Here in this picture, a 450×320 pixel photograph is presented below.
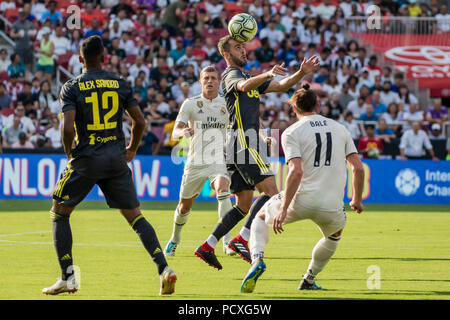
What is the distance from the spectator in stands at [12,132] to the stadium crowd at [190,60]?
0.09 feet

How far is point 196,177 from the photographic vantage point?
12.0m

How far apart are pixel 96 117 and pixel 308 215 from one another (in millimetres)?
2165

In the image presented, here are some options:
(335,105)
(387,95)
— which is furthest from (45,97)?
(387,95)

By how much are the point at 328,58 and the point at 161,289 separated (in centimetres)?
2120

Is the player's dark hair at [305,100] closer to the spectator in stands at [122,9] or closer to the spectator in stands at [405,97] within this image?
the spectator in stands at [405,97]

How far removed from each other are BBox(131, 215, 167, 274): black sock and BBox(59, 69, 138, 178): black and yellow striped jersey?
1.78ft

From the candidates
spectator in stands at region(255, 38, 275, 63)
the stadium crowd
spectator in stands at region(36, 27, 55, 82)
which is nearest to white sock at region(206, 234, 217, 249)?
the stadium crowd

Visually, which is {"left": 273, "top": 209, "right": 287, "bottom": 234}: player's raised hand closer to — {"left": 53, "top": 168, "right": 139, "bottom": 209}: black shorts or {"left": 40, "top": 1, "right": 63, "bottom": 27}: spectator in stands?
{"left": 53, "top": 168, "right": 139, "bottom": 209}: black shorts

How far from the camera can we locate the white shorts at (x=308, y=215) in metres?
8.09

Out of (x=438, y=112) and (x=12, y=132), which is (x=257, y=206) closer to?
(x=12, y=132)

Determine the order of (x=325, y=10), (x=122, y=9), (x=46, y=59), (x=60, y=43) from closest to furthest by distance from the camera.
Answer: (x=46, y=59)
(x=60, y=43)
(x=122, y=9)
(x=325, y=10)

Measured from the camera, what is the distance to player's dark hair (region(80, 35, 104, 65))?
8.05 metres

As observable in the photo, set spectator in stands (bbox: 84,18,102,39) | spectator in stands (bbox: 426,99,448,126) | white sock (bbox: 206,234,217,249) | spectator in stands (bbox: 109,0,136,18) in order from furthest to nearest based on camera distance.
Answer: spectator in stands (bbox: 109,0,136,18)
spectator in stands (bbox: 84,18,102,39)
spectator in stands (bbox: 426,99,448,126)
white sock (bbox: 206,234,217,249)

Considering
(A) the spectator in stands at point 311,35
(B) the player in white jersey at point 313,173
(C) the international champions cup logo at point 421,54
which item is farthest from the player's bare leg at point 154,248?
(C) the international champions cup logo at point 421,54
